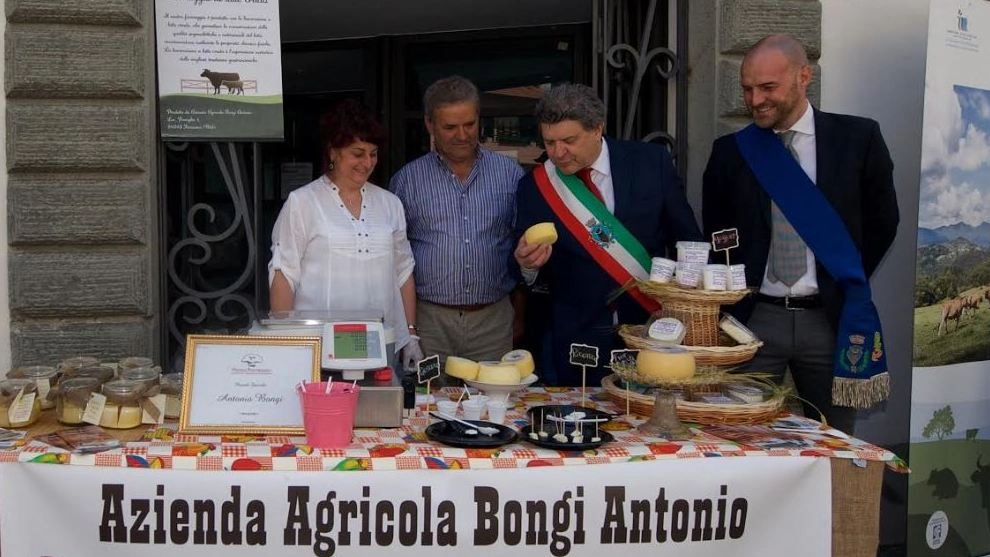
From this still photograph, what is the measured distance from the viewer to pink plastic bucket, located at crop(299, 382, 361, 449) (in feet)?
5.97

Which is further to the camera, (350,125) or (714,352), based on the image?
(350,125)

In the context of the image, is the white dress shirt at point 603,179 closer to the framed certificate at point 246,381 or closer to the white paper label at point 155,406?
the framed certificate at point 246,381

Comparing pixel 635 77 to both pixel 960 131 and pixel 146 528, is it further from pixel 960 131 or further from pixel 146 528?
pixel 146 528

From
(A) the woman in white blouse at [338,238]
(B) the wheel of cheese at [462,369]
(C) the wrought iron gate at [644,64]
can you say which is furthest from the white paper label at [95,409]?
(C) the wrought iron gate at [644,64]

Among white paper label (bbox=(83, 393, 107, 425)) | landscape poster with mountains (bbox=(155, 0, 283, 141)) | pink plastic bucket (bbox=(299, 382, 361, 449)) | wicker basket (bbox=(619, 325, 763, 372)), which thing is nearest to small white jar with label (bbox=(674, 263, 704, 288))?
wicker basket (bbox=(619, 325, 763, 372))

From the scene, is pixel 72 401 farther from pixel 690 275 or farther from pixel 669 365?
pixel 690 275

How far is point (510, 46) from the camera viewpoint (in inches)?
238

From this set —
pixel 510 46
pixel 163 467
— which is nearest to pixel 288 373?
pixel 163 467

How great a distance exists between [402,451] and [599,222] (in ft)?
3.34

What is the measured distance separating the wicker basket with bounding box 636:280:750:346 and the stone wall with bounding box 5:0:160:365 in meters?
1.85

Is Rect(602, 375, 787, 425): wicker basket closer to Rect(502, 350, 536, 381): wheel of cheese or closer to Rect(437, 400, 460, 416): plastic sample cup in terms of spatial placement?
Rect(502, 350, 536, 381): wheel of cheese

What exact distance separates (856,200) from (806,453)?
0.98 m

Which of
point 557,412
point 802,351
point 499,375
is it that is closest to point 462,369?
point 499,375

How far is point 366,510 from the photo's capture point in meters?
1.78
